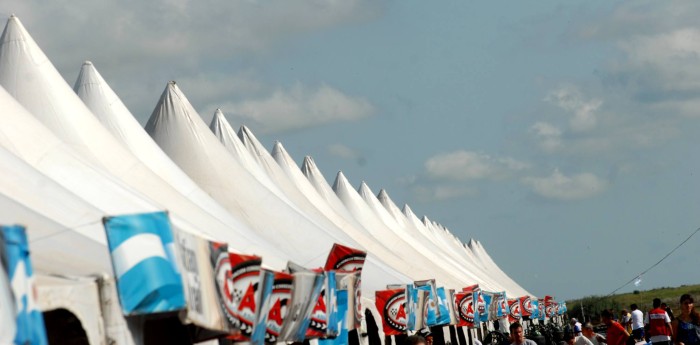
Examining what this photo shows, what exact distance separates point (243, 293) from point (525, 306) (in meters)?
37.8

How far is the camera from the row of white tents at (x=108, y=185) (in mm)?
12547

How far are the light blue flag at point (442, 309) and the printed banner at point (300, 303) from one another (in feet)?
36.2

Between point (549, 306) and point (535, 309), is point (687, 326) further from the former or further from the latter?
point (549, 306)

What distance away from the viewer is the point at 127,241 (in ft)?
34.6

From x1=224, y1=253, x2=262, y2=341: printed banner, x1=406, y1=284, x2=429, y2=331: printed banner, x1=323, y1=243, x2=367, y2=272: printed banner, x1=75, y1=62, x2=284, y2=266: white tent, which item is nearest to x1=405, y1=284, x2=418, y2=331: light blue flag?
x1=406, y1=284, x2=429, y2=331: printed banner

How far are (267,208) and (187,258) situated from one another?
20.1 meters

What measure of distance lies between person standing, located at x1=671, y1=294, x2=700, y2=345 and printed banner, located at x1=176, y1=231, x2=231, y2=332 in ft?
25.4

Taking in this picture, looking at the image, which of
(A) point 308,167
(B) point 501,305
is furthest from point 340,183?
(B) point 501,305

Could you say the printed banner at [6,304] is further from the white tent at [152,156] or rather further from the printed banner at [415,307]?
the printed banner at [415,307]

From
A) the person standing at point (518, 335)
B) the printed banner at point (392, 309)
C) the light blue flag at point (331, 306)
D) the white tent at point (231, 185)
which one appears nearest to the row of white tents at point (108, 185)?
the white tent at point (231, 185)

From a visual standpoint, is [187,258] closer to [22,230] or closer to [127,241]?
[127,241]

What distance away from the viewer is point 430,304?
25.8m

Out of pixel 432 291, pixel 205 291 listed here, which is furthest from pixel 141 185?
pixel 205 291

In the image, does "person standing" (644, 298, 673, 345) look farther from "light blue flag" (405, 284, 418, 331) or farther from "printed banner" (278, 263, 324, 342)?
"printed banner" (278, 263, 324, 342)
